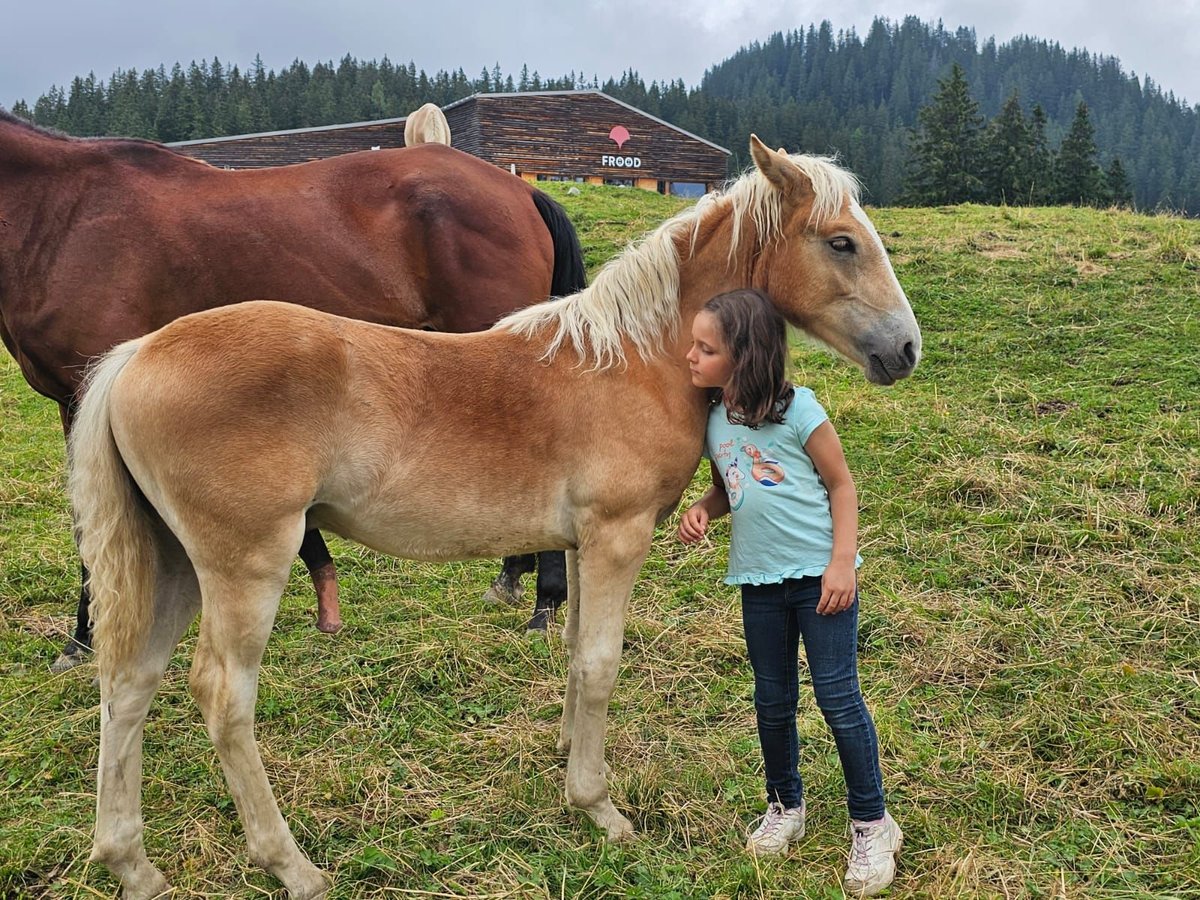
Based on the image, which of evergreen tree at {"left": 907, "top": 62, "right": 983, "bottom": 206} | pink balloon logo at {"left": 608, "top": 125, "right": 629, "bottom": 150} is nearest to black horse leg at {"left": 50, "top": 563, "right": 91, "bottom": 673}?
pink balloon logo at {"left": 608, "top": 125, "right": 629, "bottom": 150}

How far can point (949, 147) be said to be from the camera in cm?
3434

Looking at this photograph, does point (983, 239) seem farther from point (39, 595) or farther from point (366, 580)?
point (39, 595)

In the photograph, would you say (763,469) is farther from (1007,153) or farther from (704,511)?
(1007,153)

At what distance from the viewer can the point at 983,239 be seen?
10.2 metres

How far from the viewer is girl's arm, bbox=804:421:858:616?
2455mm

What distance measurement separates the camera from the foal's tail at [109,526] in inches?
92.2

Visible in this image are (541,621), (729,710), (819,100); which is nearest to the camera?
(729,710)

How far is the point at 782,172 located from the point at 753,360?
717 millimetres

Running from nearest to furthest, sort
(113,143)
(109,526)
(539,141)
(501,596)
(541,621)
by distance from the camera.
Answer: (109,526) < (113,143) < (541,621) < (501,596) < (539,141)

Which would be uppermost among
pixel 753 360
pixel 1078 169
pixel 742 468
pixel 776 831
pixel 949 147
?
pixel 949 147

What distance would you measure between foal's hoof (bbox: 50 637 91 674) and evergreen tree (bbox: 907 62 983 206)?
34.3m

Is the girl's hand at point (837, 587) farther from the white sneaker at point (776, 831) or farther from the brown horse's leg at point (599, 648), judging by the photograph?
the white sneaker at point (776, 831)

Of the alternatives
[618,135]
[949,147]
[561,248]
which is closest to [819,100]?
[949,147]

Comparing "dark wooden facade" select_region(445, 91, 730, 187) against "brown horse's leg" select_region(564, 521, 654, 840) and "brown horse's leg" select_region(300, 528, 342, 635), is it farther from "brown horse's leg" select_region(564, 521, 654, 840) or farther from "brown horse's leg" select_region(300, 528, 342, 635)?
"brown horse's leg" select_region(564, 521, 654, 840)
